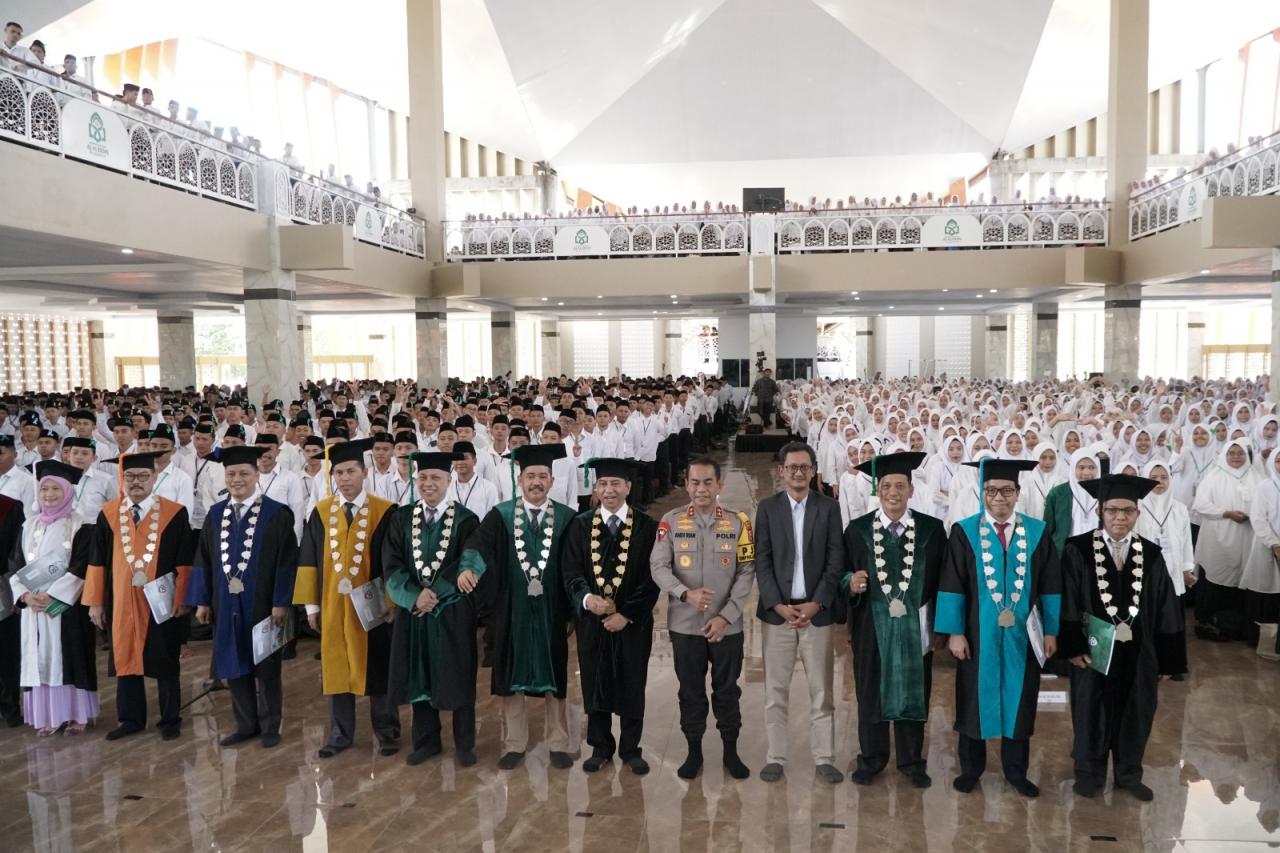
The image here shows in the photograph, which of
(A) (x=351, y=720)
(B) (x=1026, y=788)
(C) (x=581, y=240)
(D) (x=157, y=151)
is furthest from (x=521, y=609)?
(C) (x=581, y=240)

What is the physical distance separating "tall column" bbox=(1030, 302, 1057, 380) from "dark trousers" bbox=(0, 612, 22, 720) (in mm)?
24769

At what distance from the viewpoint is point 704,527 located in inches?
183

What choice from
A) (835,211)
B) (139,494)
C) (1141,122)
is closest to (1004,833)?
(139,494)

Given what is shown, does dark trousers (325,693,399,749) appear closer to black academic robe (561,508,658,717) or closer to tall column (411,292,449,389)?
black academic robe (561,508,658,717)

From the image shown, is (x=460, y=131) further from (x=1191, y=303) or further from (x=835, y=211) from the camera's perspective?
(x=1191, y=303)

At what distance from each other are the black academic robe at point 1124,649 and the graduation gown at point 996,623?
0.13m

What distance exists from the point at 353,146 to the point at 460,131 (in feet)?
12.0

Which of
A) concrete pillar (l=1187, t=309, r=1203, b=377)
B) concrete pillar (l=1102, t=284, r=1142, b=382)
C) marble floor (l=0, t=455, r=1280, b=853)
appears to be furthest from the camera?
concrete pillar (l=1187, t=309, r=1203, b=377)

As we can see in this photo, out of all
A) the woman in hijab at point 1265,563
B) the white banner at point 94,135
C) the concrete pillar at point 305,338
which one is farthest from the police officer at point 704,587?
the concrete pillar at point 305,338

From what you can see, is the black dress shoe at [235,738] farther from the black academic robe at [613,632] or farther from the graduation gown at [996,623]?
the graduation gown at [996,623]

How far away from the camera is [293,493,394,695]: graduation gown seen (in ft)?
16.4

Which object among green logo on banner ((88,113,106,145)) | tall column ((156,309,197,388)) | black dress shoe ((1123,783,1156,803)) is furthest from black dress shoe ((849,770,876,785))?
tall column ((156,309,197,388))

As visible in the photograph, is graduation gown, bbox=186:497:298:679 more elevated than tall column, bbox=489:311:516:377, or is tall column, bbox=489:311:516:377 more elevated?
tall column, bbox=489:311:516:377

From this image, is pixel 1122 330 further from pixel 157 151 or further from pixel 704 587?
pixel 704 587
